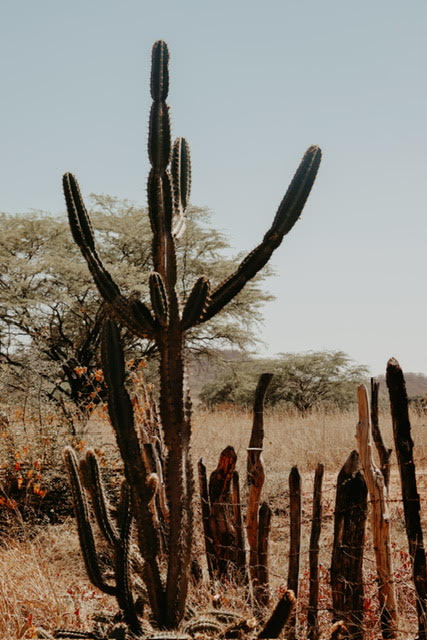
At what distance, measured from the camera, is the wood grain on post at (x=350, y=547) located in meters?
2.82

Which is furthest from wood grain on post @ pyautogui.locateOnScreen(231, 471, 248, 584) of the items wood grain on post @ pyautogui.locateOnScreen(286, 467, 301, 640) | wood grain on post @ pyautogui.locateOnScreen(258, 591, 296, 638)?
wood grain on post @ pyautogui.locateOnScreen(258, 591, 296, 638)

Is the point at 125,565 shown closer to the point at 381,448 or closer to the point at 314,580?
the point at 314,580

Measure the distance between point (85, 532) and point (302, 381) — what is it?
17779mm

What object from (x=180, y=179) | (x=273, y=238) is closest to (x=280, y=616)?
(x=273, y=238)

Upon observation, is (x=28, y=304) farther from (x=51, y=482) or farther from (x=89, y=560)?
(x=89, y=560)

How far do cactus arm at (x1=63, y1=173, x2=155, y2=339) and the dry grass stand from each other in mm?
1445

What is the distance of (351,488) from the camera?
283 cm

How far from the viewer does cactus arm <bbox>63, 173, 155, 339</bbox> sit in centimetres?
294

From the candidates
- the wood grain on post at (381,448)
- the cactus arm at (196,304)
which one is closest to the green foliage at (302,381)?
the wood grain on post at (381,448)

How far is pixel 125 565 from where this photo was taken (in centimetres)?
310

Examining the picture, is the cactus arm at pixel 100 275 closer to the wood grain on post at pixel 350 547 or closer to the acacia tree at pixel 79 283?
the wood grain on post at pixel 350 547

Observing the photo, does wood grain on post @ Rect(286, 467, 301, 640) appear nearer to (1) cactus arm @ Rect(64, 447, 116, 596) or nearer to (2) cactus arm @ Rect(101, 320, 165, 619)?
(2) cactus arm @ Rect(101, 320, 165, 619)

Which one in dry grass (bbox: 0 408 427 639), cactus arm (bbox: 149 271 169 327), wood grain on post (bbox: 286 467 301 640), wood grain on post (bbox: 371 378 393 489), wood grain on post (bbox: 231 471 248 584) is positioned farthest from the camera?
wood grain on post (bbox: 371 378 393 489)

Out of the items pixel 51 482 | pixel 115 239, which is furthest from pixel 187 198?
pixel 115 239
